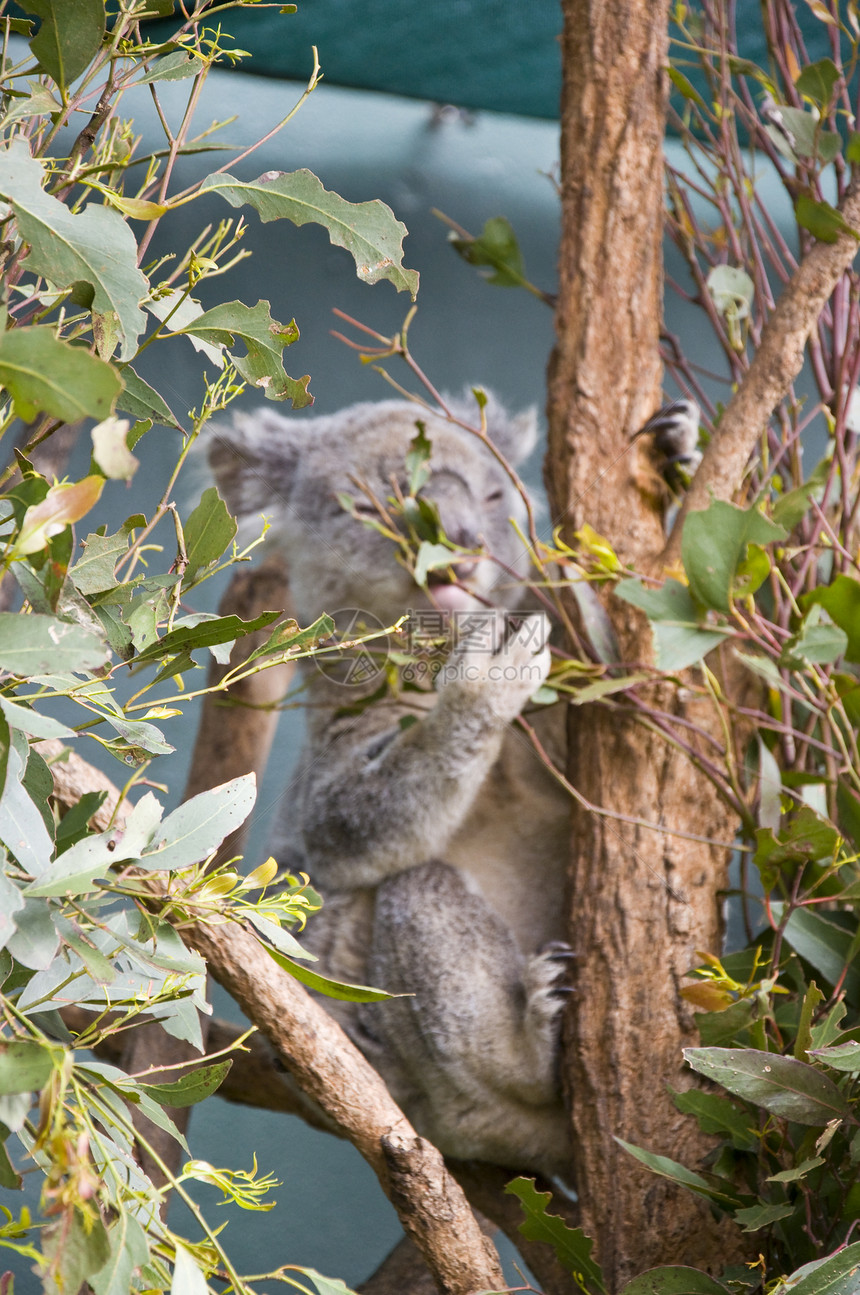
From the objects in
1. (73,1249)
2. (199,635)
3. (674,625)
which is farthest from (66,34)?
(674,625)

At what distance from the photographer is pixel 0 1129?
53cm

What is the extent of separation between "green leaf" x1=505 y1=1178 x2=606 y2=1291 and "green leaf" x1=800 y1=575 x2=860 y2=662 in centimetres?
60

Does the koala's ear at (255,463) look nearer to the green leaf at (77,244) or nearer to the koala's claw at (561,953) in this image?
the koala's claw at (561,953)

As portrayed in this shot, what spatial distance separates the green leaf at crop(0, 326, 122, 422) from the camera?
0.43 metres

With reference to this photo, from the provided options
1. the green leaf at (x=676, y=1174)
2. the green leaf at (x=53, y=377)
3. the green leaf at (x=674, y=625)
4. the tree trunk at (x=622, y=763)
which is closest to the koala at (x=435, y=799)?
the tree trunk at (x=622, y=763)

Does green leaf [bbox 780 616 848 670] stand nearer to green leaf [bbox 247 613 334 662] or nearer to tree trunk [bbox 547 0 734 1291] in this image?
tree trunk [bbox 547 0 734 1291]

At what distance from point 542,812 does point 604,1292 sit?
2.54 feet

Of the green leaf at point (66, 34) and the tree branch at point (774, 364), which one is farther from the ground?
the green leaf at point (66, 34)

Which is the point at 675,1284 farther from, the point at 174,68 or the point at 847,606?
the point at 174,68

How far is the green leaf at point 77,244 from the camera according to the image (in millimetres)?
488

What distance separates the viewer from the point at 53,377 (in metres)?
0.44

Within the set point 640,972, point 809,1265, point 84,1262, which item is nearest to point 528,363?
point 640,972

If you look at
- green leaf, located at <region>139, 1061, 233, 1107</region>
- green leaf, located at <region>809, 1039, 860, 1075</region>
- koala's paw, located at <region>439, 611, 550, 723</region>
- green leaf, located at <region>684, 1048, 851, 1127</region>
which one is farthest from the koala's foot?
green leaf, located at <region>139, 1061, 233, 1107</region>

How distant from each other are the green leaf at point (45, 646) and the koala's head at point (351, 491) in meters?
1.23
